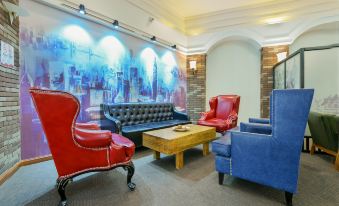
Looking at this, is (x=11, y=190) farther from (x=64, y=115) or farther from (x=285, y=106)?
(x=285, y=106)

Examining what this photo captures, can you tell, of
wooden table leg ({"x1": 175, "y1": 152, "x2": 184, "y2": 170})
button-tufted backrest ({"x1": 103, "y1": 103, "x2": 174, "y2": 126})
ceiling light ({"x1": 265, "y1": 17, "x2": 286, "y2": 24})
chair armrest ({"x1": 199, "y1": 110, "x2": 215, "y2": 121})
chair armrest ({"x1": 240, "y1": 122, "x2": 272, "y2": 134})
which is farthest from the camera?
ceiling light ({"x1": 265, "y1": 17, "x2": 286, "y2": 24})

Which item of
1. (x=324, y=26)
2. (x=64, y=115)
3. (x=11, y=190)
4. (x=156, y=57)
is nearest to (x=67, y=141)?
(x=64, y=115)

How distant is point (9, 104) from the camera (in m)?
2.54

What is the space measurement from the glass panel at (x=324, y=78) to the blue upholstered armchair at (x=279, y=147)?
8.46 feet

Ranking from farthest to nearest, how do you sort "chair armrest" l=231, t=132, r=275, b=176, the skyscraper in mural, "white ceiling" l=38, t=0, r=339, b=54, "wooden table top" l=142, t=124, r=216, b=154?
1. the skyscraper in mural
2. "white ceiling" l=38, t=0, r=339, b=54
3. "wooden table top" l=142, t=124, r=216, b=154
4. "chair armrest" l=231, t=132, r=275, b=176

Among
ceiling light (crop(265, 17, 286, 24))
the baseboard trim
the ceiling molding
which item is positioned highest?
the ceiling molding

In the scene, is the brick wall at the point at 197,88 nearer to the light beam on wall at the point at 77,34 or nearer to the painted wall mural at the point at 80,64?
the painted wall mural at the point at 80,64

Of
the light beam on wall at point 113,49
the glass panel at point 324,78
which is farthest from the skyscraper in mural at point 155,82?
the glass panel at point 324,78

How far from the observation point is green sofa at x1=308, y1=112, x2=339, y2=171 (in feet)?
8.84

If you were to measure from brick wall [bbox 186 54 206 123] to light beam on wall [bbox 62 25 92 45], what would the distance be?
3704 mm

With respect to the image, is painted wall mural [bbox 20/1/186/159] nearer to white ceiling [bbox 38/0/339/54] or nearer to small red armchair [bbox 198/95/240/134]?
white ceiling [bbox 38/0/339/54]

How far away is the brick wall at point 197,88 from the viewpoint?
6.37 meters

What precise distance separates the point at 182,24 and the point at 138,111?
366 cm

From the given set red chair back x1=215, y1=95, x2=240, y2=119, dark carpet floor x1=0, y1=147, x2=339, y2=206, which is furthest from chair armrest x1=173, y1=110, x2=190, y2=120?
dark carpet floor x1=0, y1=147, x2=339, y2=206
